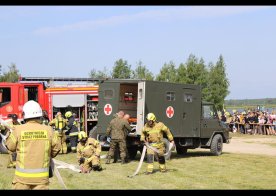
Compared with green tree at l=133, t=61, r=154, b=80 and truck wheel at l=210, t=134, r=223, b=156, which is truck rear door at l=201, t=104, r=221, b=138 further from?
green tree at l=133, t=61, r=154, b=80

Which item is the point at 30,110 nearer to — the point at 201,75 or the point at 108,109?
the point at 108,109

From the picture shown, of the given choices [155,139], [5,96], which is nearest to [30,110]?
[155,139]

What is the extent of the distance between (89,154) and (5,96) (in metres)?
A: 5.92

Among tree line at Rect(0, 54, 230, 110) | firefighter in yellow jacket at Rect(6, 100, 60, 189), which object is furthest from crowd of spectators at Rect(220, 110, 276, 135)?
firefighter in yellow jacket at Rect(6, 100, 60, 189)

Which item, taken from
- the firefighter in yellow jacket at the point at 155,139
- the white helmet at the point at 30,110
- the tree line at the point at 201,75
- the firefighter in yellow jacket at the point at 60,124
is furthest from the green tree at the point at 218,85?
the white helmet at the point at 30,110

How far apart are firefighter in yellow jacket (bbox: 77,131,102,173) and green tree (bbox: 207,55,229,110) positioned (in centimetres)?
3330

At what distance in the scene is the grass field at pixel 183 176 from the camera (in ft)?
34.4

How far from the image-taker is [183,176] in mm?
12156

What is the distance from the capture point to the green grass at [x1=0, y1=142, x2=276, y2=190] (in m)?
10.5

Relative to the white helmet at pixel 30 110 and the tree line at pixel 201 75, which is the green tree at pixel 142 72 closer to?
the tree line at pixel 201 75

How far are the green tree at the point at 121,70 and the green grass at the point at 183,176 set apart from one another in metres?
30.6
